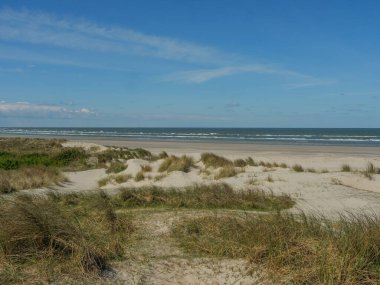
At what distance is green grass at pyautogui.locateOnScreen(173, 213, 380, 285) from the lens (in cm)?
546

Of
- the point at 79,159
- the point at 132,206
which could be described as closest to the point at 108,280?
the point at 132,206

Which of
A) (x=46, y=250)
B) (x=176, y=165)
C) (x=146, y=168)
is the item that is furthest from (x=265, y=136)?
(x=46, y=250)

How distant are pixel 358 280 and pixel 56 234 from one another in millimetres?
3651

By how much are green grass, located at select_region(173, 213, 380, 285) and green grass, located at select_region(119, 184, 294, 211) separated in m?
3.41

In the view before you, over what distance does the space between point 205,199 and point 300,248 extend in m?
5.34

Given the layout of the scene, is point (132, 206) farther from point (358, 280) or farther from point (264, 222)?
point (358, 280)

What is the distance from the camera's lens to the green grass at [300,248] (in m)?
5.46

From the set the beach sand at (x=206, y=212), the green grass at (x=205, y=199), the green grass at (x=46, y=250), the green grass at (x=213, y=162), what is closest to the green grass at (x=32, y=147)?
the beach sand at (x=206, y=212)

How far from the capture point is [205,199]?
11.3 m

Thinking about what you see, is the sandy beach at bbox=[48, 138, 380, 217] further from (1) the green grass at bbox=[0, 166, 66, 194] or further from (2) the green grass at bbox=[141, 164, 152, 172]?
(1) the green grass at bbox=[0, 166, 66, 194]

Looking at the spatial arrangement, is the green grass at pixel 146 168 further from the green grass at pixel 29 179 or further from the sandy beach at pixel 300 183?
the green grass at pixel 29 179

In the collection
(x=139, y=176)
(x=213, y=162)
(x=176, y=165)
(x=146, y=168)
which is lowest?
(x=139, y=176)

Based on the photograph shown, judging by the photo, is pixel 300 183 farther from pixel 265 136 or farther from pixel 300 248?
pixel 265 136

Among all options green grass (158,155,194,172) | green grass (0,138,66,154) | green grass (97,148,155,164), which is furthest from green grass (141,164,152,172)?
green grass (0,138,66,154)
